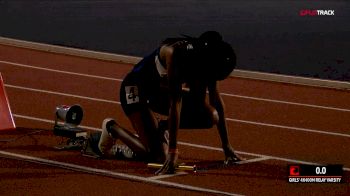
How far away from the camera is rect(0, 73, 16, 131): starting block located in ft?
31.5

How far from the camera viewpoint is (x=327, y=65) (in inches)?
603

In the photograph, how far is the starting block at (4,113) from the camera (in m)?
9.59

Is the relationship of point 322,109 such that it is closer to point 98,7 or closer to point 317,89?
point 317,89

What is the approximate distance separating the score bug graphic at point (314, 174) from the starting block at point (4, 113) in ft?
11.1

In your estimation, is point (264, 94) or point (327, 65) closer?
point (264, 94)

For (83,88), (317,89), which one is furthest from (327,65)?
(83,88)

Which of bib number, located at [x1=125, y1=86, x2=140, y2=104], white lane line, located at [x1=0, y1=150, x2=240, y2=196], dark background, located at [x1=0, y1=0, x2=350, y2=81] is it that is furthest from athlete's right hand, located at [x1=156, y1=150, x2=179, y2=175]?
dark background, located at [x1=0, y1=0, x2=350, y2=81]

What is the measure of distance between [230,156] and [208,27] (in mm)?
11331

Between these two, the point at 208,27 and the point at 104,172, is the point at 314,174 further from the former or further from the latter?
the point at 208,27

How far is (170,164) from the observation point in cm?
766

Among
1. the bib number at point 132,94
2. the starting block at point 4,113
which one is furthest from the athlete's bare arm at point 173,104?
the starting block at point 4,113

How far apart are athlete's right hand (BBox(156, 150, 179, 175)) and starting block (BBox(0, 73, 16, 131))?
8.42 feet

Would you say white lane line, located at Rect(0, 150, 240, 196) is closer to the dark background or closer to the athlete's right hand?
the athlete's right hand

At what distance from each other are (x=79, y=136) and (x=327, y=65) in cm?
739
